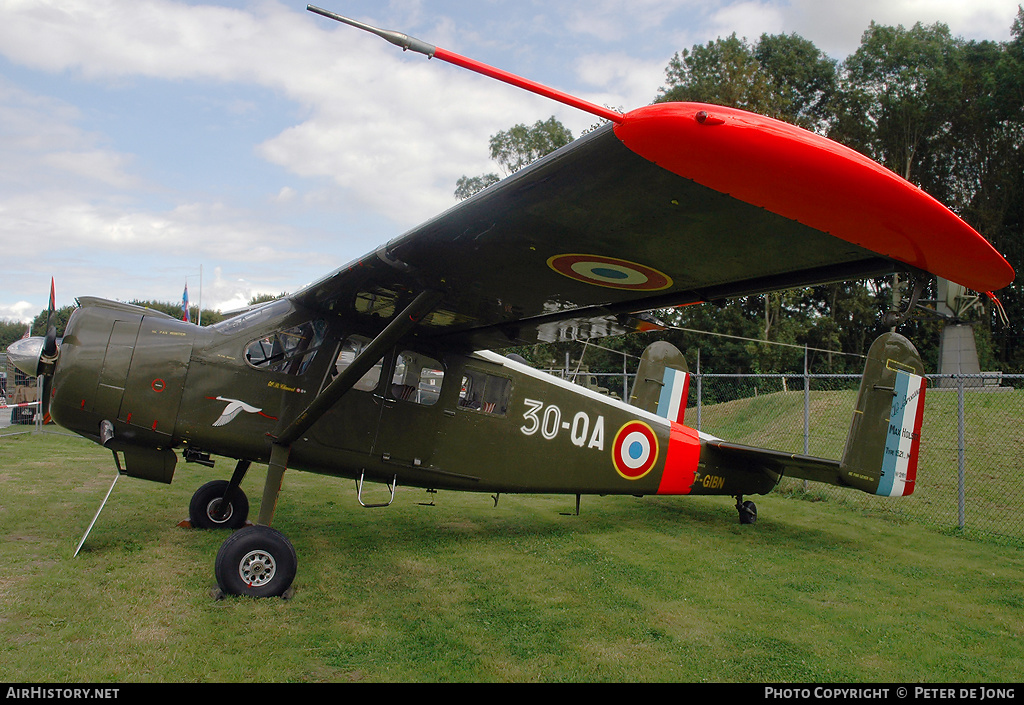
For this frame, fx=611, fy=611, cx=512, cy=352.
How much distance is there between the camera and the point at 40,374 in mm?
5336

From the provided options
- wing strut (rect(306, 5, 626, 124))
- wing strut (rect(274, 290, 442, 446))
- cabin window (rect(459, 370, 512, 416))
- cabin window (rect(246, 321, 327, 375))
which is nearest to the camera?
wing strut (rect(306, 5, 626, 124))

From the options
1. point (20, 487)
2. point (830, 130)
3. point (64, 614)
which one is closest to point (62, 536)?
point (64, 614)

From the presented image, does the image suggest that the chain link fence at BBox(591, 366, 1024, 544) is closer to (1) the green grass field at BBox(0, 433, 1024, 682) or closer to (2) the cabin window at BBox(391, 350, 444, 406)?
(1) the green grass field at BBox(0, 433, 1024, 682)

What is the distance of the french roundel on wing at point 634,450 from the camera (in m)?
7.68

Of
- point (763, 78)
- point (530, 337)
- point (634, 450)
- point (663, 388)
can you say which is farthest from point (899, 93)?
point (530, 337)

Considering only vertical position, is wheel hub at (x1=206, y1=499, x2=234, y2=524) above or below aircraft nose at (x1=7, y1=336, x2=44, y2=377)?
below

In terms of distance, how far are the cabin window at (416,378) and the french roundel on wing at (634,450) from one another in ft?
8.04

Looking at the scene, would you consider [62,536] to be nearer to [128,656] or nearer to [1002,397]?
[128,656]

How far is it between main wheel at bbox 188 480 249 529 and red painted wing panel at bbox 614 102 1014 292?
662 cm

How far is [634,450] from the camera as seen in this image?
7.79m

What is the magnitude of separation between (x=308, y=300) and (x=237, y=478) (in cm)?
263

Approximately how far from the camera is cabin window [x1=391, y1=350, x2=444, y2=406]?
21.2 feet

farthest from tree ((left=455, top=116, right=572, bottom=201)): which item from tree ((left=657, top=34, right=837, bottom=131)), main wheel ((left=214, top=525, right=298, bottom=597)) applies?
main wheel ((left=214, top=525, right=298, bottom=597))

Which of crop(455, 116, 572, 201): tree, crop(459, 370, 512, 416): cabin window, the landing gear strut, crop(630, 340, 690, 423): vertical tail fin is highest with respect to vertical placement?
crop(455, 116, 572, 201): tree
